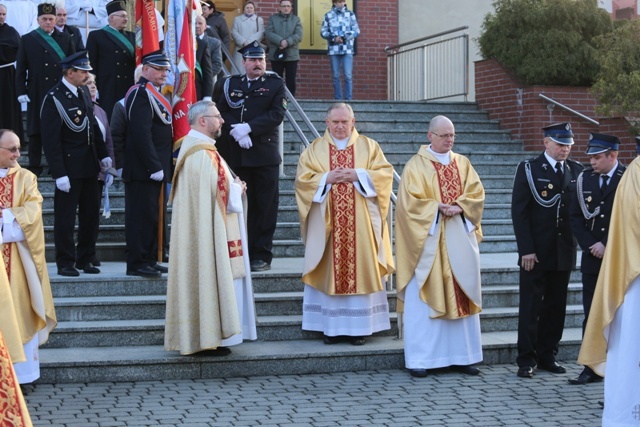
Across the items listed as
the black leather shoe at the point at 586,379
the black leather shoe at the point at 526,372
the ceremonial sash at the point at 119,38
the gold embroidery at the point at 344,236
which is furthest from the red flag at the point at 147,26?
the black leather shoe at the point at 586,379

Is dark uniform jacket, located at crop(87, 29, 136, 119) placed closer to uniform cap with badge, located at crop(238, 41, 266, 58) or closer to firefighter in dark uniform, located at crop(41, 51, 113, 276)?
firefighter in dark uniform, located at crop(41, 51, 113, 276)

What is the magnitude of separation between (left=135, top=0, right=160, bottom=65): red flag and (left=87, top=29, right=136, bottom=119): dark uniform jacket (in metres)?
0.57

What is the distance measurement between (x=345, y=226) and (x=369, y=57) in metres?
9.18

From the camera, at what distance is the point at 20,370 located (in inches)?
320

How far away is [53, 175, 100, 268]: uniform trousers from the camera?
32.4ft

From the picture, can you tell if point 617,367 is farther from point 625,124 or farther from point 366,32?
point 366,32

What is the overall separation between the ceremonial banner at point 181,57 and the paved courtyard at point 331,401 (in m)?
3.07

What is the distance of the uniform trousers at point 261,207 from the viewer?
10.5m

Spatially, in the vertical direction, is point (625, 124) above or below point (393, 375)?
above

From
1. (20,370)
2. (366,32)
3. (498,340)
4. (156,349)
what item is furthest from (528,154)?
(20,370)

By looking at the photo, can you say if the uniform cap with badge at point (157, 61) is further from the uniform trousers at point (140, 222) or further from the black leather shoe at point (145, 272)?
the black leather shoe at point (145, 272)

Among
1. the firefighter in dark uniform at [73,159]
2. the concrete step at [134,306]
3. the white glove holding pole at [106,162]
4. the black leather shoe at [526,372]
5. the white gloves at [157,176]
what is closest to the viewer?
the black leather shoe at [526,372]

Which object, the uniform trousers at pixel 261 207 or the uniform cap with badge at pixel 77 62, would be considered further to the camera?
the uniform trousers at pixel 261 207

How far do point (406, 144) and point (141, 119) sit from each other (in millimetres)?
5835
